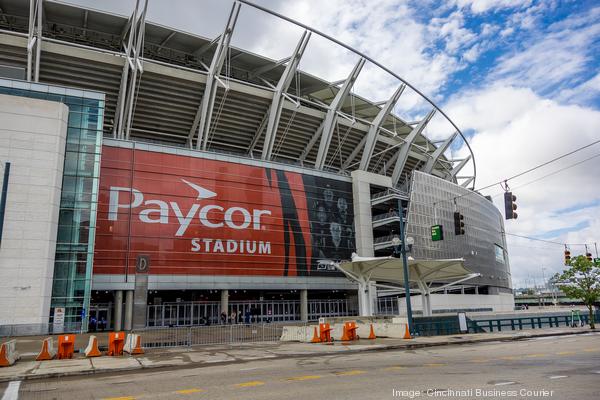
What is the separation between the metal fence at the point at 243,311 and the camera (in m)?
44.9

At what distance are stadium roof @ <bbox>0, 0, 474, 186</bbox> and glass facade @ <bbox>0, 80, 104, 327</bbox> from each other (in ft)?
15.5

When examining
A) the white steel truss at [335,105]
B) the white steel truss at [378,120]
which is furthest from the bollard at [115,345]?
the white steel truss at [378,120]

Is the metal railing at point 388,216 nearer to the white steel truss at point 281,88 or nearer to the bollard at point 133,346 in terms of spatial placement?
the white steel truss at point 281,88

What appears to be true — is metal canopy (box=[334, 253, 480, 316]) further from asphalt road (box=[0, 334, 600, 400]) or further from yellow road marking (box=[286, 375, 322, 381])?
yellow road marking (box=[286, 375, 322, 381])

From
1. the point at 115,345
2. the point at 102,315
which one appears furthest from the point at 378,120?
the point at 115,345

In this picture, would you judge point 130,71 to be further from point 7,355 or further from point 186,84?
point 7,355

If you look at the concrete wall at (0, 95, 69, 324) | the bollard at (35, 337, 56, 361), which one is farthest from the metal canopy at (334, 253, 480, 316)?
the concrete wall at (0, 95, 69, 324)

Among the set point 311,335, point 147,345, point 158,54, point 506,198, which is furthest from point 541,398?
point 158,54

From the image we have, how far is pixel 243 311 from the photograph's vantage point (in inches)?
1953

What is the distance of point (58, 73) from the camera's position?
42000 mm

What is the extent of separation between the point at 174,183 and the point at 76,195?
35.3 ft

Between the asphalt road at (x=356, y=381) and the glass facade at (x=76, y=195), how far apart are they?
23544 mm

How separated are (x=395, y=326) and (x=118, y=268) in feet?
89.3

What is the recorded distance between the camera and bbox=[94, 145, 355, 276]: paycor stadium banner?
41438 millimetres
